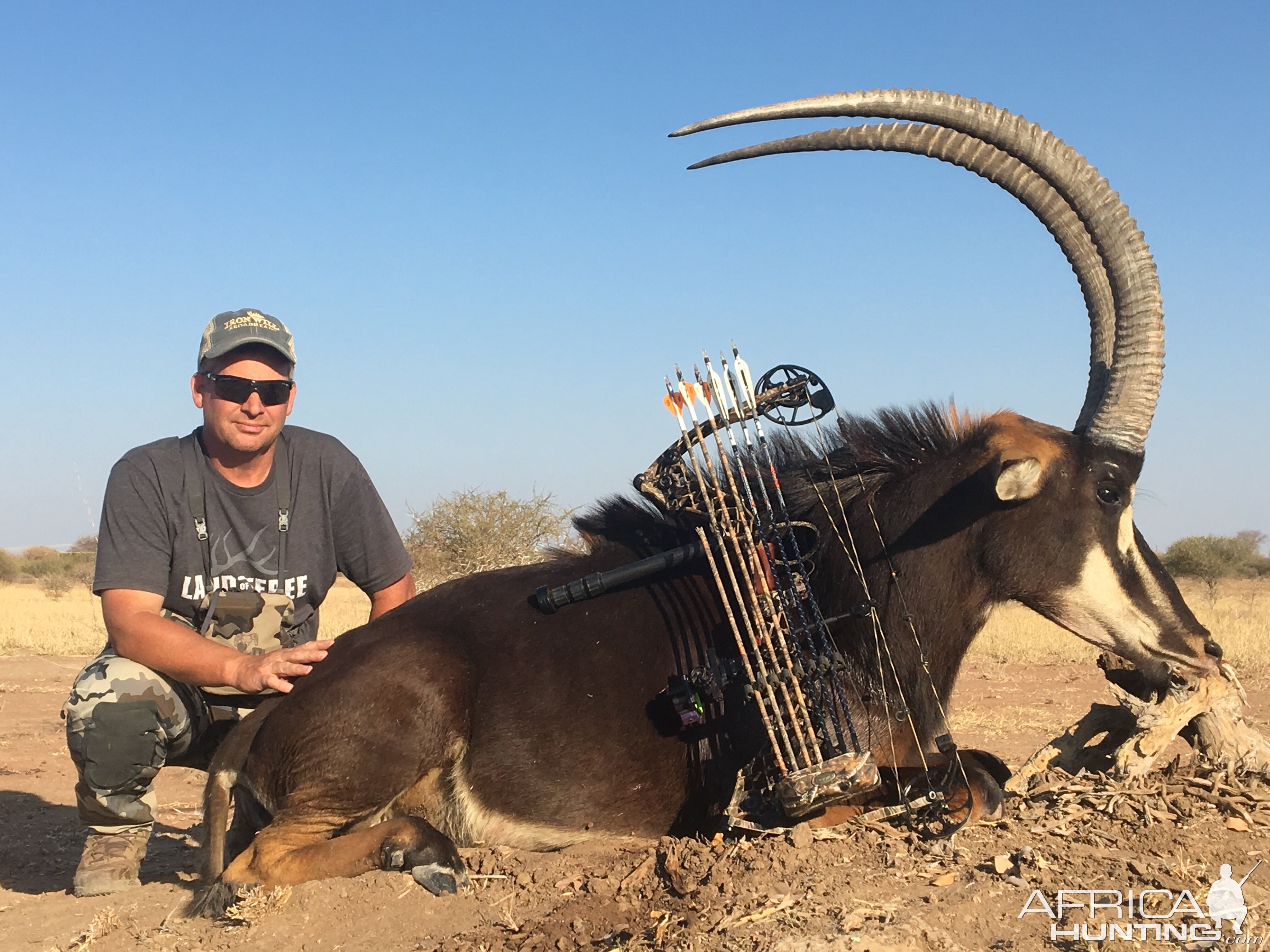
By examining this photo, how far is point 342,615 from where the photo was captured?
22625 millimetres

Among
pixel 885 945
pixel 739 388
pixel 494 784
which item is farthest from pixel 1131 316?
pixel 494 784

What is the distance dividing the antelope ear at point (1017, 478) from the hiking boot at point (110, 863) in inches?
171

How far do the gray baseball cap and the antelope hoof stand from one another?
273 centimetres

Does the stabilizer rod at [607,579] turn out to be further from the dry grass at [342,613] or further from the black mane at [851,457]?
the dry grass at [342,613]

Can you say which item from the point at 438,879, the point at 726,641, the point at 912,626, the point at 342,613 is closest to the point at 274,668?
the point at 438,879

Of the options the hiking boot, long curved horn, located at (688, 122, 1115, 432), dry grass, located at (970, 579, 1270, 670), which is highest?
long curved horn, located at (688, 122, 1115, 432)

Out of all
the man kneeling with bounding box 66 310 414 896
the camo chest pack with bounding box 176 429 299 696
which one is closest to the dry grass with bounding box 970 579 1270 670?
the man kneeling with bounding box 66 310 414 896

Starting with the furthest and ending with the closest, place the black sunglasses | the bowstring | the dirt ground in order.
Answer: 1. the black sunglasses
2. the bowstring
3. the dirt ground

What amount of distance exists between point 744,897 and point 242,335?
12.0 feet

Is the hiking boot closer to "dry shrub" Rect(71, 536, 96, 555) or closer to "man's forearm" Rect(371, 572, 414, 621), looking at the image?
"man's forearm" Rect(371, 572, 414, 621)

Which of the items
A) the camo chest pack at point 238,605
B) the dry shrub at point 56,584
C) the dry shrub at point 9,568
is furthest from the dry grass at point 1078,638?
the dry shrub at point 9,568

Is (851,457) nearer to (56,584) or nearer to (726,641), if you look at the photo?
(726,641)

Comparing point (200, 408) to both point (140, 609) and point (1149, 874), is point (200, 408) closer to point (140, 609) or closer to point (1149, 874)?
point (140, 609)

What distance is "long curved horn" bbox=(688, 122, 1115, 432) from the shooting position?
4.58 m
